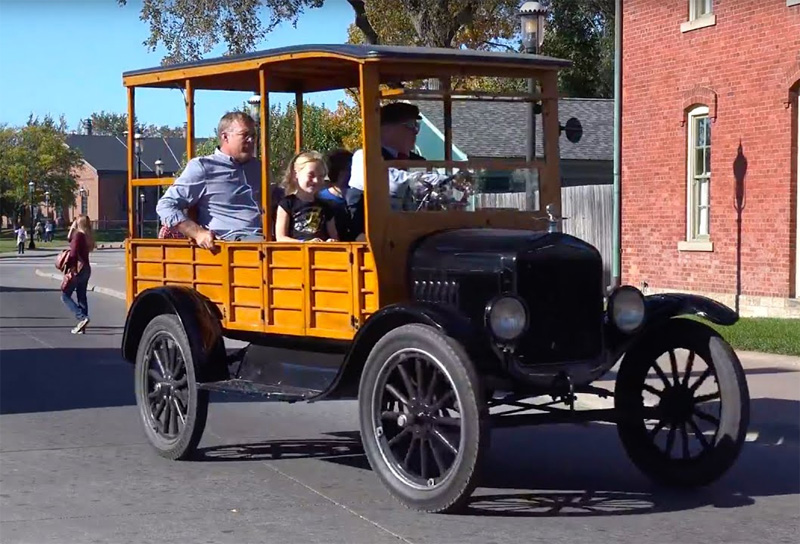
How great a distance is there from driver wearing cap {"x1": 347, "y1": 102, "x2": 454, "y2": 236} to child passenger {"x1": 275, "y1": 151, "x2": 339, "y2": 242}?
7.3 inches

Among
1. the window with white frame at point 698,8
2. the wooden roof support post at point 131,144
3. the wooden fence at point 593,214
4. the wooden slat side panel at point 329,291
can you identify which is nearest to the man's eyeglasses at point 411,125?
the wooden slat side panel at point 329,291

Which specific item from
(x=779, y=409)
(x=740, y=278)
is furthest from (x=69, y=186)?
(x=779, y=409)

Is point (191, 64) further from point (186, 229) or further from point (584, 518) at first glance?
point (584, 518)

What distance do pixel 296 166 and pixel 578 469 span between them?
2.62 m

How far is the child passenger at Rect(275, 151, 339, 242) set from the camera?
805 centimetres

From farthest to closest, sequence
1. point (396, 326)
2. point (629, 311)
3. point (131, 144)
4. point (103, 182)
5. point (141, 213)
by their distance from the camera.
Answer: point (103, 182)
point (141, 213)
point (131, 144)
point (629, 311)
point (396, 326)

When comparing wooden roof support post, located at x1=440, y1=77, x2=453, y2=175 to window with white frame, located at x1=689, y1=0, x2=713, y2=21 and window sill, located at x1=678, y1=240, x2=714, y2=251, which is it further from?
window with white frame, located at x1=689, y1=0, x2=713, y2=21

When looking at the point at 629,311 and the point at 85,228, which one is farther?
the point at 85,228

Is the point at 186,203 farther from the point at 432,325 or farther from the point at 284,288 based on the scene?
the point at 432,325

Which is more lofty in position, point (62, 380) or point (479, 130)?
point (479, 130)

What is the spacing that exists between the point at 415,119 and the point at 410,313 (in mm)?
1614

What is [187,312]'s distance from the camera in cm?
830

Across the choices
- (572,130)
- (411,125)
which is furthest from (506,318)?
(572,130)

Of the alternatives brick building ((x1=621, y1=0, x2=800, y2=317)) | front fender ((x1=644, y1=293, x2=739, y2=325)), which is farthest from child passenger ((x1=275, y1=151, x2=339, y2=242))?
brick building ((x1=621, y1=0, x2=800, y2=317))
